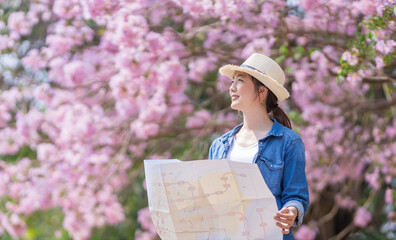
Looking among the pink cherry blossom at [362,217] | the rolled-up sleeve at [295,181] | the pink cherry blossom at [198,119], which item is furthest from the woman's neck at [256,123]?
the pink cherry blossom at [362,217]

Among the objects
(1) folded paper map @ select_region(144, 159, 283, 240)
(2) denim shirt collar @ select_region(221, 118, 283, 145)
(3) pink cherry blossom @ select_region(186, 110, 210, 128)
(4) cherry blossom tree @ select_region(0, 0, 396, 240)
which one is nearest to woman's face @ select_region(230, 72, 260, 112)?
(2) denim shirt collar @ select_region(221, 118, 283, 145)

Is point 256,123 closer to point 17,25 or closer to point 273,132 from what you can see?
point 273,132

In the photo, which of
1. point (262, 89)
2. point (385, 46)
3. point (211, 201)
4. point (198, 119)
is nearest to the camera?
point (211, 201)

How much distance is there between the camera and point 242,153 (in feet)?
6.46

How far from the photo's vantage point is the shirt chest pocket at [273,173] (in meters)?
1.84

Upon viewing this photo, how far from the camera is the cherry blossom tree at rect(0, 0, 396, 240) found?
444 cm

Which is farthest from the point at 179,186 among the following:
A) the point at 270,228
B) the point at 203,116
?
the point at 203,116

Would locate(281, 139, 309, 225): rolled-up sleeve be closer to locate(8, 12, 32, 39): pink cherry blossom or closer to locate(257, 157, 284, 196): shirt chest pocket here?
locate(257, 157, 284, 196): shirt chest pocket

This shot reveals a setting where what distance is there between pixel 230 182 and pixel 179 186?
0.15 metres

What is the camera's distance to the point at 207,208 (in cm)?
159

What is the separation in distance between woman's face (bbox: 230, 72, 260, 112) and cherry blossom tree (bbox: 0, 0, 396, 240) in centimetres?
215

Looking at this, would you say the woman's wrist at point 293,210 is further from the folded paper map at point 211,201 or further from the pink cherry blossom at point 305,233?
the pink cherry blossom at point 305,233

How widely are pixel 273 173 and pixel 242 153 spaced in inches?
6.5

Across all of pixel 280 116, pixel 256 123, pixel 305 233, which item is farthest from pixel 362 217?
pixel 256 123
